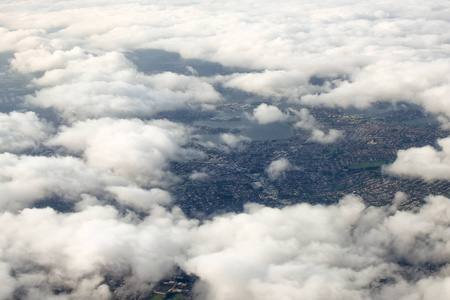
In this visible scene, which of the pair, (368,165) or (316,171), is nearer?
(316,171)

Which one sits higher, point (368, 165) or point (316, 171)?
point (368, 165)

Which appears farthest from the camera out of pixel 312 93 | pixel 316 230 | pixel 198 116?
pixel 312 93

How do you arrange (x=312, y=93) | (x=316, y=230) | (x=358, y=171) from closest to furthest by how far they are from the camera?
(x=316, y=230) → (x=358, y=171) → (x=312, y=93)

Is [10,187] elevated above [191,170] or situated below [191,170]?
above

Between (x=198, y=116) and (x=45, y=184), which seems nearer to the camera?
(x=45, y=184)

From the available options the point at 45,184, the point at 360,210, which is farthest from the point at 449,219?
the point at 45,184

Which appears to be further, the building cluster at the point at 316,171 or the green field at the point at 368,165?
the green field at the point at 368,165

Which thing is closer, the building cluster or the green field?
the building cluster

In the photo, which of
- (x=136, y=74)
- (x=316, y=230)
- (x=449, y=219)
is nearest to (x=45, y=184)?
(x=316, y=230)

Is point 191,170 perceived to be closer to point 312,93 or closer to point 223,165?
point 223,165
